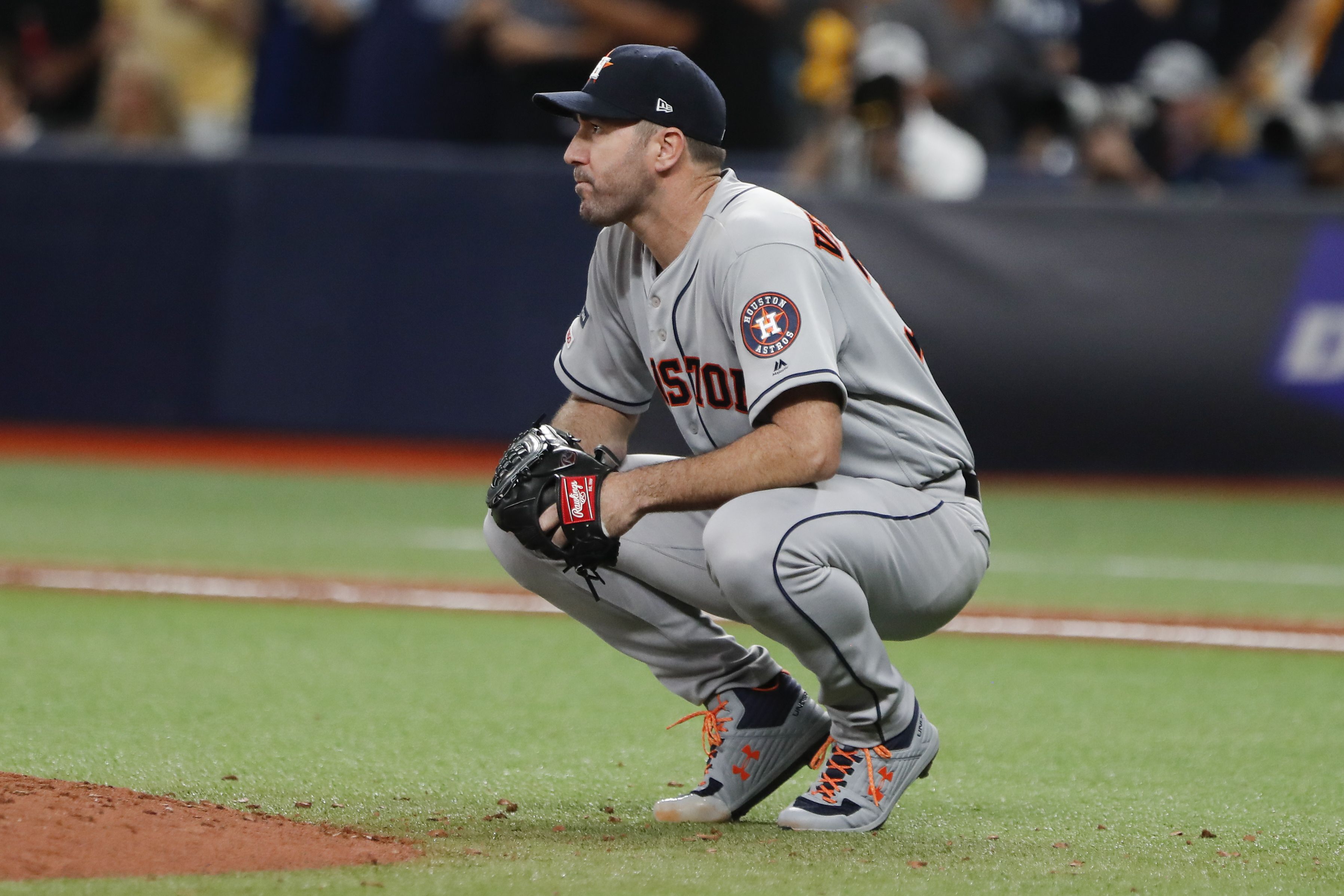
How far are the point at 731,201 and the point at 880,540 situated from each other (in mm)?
785

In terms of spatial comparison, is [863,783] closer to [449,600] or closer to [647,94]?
[647,94]

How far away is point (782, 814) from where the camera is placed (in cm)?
375

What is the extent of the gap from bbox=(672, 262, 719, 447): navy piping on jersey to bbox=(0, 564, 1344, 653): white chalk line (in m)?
2.80

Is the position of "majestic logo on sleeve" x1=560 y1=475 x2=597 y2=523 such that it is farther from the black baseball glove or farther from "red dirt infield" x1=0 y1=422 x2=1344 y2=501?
"red dirt infield" x1=0 y1=422 x2=1344 y2=501

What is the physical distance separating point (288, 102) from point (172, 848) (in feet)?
31.5

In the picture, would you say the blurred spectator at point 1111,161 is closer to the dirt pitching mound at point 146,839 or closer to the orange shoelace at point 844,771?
the orange shoelace at point 844,771

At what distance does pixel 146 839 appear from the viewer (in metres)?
3.15

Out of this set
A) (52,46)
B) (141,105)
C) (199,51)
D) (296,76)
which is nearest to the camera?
(141,105)

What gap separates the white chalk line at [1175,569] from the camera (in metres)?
7.74

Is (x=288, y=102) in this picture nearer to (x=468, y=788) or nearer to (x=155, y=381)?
(x=155, y=381)

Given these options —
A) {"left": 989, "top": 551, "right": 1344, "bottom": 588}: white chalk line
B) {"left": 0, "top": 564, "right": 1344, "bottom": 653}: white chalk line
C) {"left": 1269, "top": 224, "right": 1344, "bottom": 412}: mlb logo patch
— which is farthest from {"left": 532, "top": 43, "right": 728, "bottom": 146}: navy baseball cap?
{"left": 1269, "top": 224, "right": 1344, "bottom": 412}: mlb logo patch

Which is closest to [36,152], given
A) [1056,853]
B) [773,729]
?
[773,729]

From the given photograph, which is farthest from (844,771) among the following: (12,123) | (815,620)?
(12,123)

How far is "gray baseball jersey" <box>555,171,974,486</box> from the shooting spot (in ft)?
11.7
